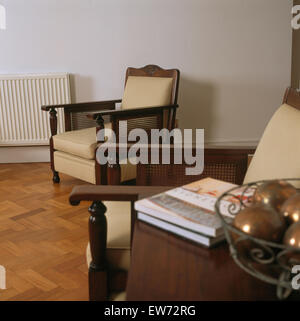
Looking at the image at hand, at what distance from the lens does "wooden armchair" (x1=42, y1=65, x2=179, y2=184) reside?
9.32 feet

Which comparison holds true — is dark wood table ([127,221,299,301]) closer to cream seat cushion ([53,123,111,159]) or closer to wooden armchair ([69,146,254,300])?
wooden armchair ([69,146,254,300])

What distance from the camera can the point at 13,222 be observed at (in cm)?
260

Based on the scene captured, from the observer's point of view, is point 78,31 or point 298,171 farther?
point 78,31

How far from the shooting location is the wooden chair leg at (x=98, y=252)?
1.30 meters

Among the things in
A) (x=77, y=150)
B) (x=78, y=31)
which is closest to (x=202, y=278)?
(x=77, y=150)

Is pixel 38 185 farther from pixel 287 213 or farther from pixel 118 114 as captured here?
pixel 287 213

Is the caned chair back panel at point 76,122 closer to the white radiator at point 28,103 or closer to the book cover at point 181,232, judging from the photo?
the white radiator at point 28,103

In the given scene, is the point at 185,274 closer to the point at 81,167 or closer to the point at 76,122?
the point at 81,167

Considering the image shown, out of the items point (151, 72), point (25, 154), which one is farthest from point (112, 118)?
point (25, 154)

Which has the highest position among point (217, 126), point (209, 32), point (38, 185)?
point (209, 32)

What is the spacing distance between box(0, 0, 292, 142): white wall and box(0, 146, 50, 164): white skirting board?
56cm

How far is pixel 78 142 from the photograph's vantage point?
2.93m

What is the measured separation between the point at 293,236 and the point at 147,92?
8.38ft
